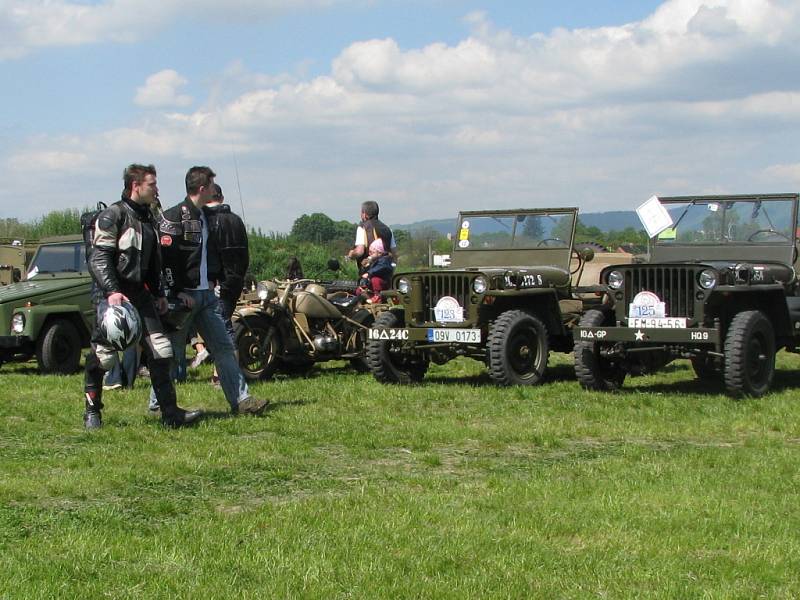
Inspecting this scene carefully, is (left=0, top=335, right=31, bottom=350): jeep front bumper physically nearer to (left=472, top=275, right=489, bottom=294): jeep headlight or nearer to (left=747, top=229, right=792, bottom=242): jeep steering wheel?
(left=472, top=275, right=489, bottom=294): jeep headlight

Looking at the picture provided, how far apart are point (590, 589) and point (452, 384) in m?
6.74

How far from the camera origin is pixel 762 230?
36.6 ft

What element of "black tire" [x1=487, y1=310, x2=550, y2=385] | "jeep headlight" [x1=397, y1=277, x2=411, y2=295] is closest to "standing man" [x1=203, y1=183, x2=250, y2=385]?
"jeep headlight" [x1=397, y1=277, x2=411, y2=295]

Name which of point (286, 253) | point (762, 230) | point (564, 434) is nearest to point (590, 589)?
point (564, 434)

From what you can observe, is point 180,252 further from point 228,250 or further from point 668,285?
point 668,285

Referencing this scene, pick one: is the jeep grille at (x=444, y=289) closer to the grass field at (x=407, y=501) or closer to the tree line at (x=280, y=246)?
the grass field at (x=407, y=501)

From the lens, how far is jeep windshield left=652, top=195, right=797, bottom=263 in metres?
11.1

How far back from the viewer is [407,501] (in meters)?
5.47

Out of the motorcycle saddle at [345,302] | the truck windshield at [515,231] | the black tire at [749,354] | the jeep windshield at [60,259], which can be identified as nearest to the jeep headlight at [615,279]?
the black tire at [749,354]

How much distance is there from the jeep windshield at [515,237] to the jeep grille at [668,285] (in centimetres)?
154

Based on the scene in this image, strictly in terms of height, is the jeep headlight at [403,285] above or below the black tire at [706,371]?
above

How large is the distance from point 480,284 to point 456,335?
531 millimetres

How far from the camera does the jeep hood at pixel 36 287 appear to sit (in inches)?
476

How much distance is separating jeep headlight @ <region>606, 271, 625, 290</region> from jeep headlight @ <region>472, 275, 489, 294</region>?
1105mm
